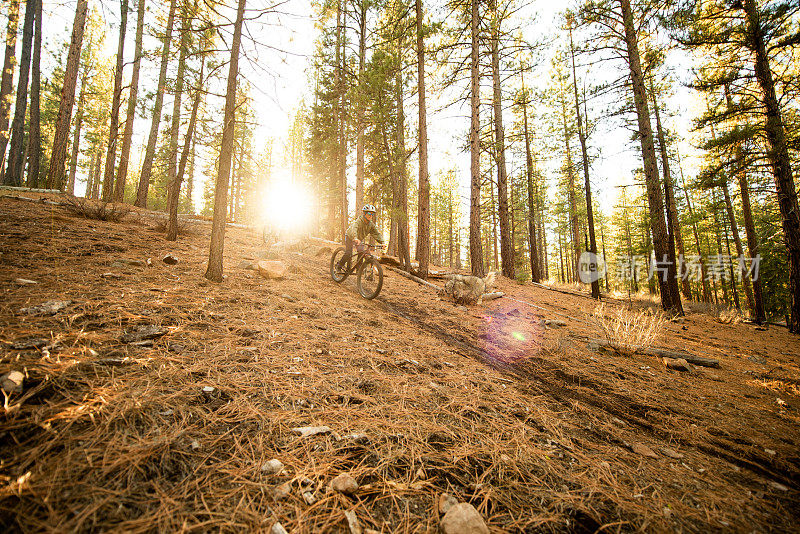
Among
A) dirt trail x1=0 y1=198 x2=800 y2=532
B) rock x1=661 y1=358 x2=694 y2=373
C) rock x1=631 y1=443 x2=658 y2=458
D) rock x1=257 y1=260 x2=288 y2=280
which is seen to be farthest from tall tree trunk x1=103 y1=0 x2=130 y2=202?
rock x1=661 y1=358 x2=694 y2=373

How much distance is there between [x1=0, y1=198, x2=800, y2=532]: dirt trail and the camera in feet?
4.08

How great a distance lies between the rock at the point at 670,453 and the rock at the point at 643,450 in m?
0.10

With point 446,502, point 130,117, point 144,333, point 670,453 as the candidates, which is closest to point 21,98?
point 130,117

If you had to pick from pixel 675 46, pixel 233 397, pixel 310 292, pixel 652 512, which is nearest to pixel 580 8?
pixel 675 46

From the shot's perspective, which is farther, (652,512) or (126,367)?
(126,367)

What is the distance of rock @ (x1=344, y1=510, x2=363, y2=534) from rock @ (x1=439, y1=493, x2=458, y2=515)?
0.44 meters

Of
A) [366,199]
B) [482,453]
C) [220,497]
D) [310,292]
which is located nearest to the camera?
[220,497]

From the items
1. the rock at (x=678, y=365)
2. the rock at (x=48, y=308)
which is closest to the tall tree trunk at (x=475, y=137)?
the rock at (x=678, y=365)

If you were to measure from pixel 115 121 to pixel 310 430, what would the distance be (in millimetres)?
→ 12591

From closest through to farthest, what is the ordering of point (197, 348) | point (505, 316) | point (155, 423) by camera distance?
point (155, 423) < point (197, 348) < point (505, 316)

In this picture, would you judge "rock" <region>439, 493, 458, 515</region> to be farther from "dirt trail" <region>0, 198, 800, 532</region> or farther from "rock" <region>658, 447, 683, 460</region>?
"rock" <region>658, 447, 683, 460</region>

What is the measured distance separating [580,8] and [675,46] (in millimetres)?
3160

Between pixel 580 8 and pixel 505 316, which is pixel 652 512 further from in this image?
pixel 580 8

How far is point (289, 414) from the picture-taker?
6.28 ft
